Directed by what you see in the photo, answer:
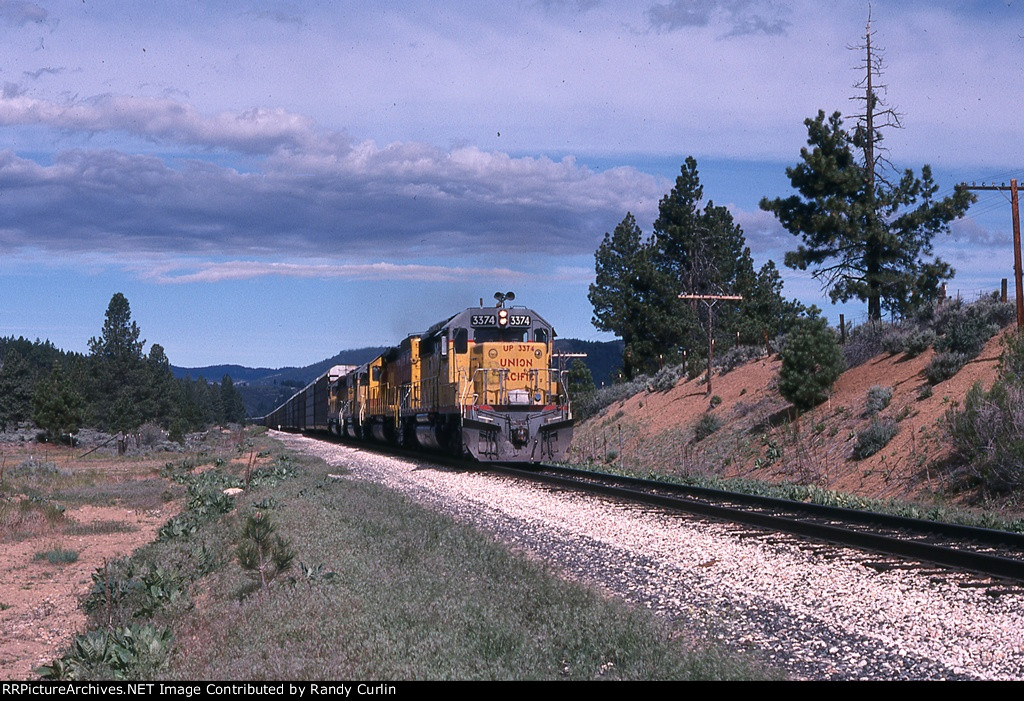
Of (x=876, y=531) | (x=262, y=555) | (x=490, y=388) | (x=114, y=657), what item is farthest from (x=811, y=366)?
(x=114, y=657)

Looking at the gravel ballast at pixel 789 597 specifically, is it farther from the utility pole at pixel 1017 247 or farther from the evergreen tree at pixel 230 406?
the evergreen tree at pixel 230 406

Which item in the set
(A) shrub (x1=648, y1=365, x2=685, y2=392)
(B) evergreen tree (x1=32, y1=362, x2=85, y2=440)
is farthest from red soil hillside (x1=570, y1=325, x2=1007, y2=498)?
(B) evergreen tree (x1=32, y1=362, x2=85, y2=440)

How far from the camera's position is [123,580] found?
32.3ft

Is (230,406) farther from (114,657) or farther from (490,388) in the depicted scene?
(114,657)

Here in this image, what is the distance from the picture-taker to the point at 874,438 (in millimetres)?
20125

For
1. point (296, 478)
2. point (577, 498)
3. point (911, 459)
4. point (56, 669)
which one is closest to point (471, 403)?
point (296, 478)

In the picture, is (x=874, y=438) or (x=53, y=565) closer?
(x=53, y=565)

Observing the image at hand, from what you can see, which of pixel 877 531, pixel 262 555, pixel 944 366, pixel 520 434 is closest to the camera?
pixel 262 555

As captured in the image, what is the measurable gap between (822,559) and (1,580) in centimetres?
994

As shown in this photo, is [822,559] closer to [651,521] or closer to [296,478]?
[651,521]

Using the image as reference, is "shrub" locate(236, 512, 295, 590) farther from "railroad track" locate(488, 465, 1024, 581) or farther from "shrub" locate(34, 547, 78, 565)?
"railroad track" locate(488, 465, 1024, 581)

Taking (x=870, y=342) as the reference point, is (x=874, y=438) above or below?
below

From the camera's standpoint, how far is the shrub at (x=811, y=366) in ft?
83.0

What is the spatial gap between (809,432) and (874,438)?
12.9ft
